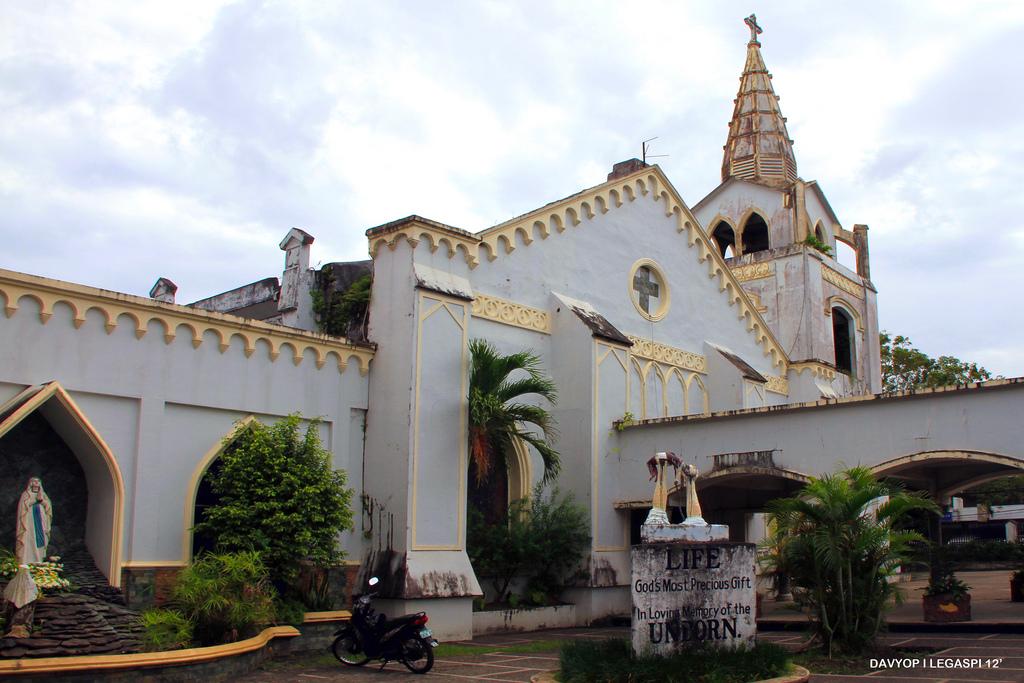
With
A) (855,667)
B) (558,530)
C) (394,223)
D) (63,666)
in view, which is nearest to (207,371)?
(394,223)

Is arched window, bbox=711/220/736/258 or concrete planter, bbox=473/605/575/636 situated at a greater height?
arched window, bbox=711/220/736/258

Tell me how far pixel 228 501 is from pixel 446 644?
167 inches

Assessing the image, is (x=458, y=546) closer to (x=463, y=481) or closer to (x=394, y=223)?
(x=463, y=481)

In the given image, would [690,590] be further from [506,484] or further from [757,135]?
[757,135]

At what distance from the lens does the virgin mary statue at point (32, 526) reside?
11.2m

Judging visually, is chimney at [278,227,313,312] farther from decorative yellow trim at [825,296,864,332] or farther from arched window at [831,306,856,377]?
arched window at [831,306,856,377]

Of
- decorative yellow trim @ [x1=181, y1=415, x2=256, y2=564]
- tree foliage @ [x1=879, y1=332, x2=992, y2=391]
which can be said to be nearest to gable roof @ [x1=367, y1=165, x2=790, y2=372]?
decorative yellow trim @ [x1=181, y1=415, x2=256, y2=564]

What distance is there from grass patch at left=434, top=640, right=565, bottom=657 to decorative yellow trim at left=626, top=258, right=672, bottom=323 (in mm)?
9118

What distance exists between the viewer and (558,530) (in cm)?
1848

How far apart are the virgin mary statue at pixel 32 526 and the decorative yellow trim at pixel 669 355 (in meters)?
12.8

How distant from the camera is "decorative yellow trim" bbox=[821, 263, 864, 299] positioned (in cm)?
3114

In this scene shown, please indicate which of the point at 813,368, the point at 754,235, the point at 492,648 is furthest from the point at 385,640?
the point at 754,235

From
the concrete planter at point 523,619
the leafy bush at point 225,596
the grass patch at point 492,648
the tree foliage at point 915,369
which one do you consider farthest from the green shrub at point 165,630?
the tree foliage at point 915,369

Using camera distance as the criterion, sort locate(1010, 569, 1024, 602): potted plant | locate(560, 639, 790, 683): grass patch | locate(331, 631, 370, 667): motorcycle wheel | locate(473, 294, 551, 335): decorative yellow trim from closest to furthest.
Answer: locate(560, 639, 790, 683): grass patch, locate(331, 631, 370, 667): motorcycle wheel, locate(473, 294, 551, 335): decorative yellow trim, locate(1010, 569, 1024, 602): potted plant
